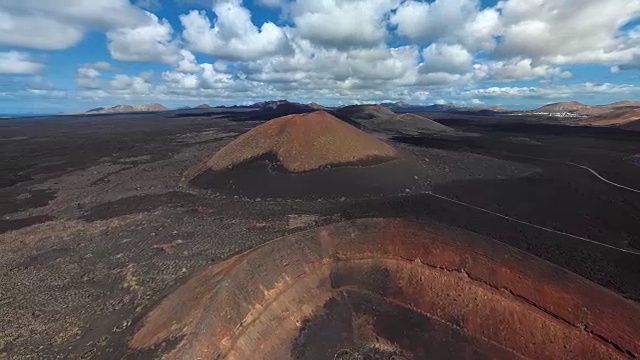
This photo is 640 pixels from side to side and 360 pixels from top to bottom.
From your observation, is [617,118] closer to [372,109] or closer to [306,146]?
[372,109]

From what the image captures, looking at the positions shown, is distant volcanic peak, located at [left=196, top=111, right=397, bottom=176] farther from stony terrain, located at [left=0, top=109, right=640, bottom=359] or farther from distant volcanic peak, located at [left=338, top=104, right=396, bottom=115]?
distant volcanic peak, located at [left=338, top=104, right=396, bottom=115]

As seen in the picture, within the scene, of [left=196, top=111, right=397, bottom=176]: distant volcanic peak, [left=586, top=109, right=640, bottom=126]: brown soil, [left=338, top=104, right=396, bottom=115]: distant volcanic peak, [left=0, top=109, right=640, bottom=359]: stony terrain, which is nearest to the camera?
[left=0, top=109, right=640, bottom=359]: stony terrain

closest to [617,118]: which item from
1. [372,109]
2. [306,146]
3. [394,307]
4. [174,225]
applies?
[372,109]

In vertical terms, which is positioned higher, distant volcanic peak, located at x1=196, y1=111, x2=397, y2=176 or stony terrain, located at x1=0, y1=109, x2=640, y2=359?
distant volcanic peak, located at x1=196, y1=111, x2=397, y2=176

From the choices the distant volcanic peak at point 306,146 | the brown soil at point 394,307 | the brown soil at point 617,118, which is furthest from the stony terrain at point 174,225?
the brown soil at point 617,118

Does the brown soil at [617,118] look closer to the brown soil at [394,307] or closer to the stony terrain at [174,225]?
the stony terrain at [174,225]

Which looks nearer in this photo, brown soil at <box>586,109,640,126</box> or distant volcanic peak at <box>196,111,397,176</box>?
distant volcanic peak at <box>196,111,397,176</box>

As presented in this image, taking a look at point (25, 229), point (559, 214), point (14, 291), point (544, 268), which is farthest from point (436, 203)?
point (25, 229)

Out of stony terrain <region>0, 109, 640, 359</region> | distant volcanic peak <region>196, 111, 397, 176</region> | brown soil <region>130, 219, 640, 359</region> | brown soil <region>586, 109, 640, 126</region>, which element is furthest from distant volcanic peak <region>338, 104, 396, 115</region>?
brown soil <region>130, 219, 640, 359</region>
